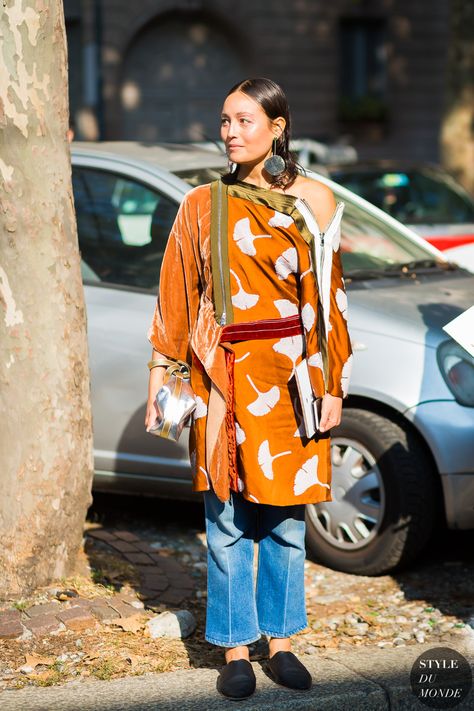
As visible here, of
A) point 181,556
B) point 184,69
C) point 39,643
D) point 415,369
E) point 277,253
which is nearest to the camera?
point 277,253

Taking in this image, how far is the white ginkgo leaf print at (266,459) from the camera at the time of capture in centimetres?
370

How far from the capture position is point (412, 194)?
34.7 ft

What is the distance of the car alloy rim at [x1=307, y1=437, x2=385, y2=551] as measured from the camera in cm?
504

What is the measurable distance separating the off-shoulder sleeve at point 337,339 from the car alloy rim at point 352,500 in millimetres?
1347

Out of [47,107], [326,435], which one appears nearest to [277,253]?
[326,435]

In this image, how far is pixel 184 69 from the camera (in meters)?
22.5

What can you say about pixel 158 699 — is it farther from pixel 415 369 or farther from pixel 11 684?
pixel 415 369

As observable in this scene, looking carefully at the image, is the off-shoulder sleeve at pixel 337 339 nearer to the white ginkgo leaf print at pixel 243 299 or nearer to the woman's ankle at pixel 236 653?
the white ginkgo leaf print at pixel 243 299

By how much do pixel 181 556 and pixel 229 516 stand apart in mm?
1656

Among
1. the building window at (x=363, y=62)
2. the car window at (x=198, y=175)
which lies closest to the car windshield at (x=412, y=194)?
the car window at (x=198, y=175)

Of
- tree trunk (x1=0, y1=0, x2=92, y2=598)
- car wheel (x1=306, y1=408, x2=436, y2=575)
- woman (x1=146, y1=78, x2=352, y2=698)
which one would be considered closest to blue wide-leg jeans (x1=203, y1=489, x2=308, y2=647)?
woman (x1=146, y1=78, x2=352, y2=698)

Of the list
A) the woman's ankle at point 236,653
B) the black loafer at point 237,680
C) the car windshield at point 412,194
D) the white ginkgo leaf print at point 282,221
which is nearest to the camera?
the white ginkgo leaf print at point 282,221

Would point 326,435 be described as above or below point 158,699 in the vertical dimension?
above

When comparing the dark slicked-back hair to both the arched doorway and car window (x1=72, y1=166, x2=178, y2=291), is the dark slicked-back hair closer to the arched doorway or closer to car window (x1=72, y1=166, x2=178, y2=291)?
car window (x1=72, y1=166, x2=178, y2=291)
